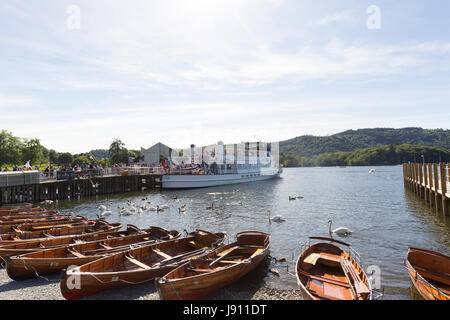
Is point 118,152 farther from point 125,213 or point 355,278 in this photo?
point 355,278

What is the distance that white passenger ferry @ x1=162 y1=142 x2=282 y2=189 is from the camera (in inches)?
Answer: 2010

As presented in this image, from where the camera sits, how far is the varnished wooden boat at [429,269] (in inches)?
345

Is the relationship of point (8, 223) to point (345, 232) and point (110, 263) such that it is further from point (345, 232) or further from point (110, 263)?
point (345, 232)

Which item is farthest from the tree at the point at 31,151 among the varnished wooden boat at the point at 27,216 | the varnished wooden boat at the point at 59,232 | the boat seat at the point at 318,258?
the boat seat at the point at 318,258

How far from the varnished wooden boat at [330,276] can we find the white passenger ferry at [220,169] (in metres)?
40.5

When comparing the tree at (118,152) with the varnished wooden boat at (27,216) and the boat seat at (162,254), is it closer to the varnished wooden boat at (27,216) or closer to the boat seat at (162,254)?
the varnished wooden boat at (27,216)

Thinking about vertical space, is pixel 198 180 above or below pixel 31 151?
below

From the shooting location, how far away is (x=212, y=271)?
31.5 ft

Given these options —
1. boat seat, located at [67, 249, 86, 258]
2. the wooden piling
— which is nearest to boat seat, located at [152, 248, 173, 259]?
boat seat, located at [67, 249, 86, 258]

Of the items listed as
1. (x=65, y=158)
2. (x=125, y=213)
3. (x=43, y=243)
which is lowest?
(x=125, y=213)

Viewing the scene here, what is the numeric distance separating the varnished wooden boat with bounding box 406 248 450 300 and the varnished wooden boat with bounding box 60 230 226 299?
7317mm

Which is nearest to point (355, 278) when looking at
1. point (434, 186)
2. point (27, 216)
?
point (434, 186)

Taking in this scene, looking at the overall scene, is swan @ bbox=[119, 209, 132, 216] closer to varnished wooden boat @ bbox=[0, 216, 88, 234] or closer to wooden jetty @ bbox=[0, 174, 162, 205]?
varnished wooden boat @ bbox=[0, 216, 88, 234]

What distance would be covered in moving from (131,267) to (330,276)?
7138mm
